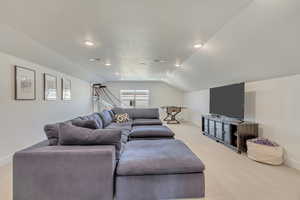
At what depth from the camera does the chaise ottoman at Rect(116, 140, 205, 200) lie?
1.81 meters

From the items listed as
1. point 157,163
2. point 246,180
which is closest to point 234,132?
point 246,180

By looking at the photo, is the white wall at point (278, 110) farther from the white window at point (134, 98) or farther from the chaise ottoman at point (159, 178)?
the white window at point (134, 98)

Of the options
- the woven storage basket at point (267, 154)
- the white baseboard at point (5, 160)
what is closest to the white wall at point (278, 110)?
the woven storage basket at point (267, 154)

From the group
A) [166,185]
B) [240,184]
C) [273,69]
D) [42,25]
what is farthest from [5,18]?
[273,69]

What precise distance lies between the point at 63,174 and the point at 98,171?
0.35 meters

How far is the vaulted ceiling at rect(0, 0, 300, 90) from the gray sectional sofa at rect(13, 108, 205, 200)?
143 cm

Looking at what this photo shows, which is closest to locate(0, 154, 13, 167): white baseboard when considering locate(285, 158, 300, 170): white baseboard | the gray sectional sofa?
the gray sectional sofa

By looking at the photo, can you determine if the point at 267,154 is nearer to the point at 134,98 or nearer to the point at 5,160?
the point at 5,160

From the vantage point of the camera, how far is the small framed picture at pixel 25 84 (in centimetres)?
324

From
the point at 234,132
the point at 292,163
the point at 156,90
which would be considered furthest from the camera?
the point at 156,90

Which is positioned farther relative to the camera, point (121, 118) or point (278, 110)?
point (121, 118)

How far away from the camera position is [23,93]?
343 centimetres

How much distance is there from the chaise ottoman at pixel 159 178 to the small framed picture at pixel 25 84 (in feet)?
9.13

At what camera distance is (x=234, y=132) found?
390cm
